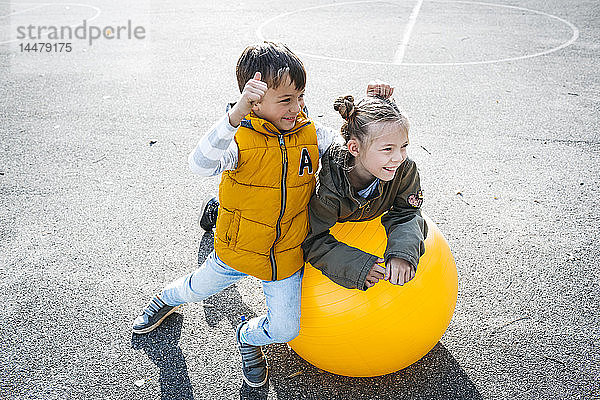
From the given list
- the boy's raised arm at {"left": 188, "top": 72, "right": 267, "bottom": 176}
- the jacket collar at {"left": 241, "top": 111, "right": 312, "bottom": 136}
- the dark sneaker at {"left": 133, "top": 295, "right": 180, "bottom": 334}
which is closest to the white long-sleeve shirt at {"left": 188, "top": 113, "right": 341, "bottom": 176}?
the boy's raised arm at {"left": 188, "top": 72, "right": 267, "bottom": 176}

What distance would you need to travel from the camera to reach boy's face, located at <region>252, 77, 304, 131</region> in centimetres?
266

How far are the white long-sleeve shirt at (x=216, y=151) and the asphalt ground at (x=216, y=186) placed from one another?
54.2 inches

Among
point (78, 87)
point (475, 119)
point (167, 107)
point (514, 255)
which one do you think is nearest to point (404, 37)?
point (475, 119)

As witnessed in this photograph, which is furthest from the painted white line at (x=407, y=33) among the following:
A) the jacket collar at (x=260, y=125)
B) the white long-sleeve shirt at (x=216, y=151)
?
the white long-sleeve shirt at (x=216, y=151)

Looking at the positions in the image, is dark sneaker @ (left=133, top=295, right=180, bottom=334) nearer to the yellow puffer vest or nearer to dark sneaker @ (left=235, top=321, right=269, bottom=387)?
dark sneaker @ (left=235, top=321, right=269, bottom=387)

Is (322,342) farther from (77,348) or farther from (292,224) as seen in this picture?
(77,348)

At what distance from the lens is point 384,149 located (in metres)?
2.73

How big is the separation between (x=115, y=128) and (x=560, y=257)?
16.4 feet

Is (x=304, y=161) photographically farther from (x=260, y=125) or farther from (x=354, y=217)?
(x=354, y=217)

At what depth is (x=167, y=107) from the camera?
7.48 meters

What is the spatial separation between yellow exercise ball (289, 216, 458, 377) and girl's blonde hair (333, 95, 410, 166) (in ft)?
1.69

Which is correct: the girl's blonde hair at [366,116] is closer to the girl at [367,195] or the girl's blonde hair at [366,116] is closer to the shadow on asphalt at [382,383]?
the girl at [367,195]

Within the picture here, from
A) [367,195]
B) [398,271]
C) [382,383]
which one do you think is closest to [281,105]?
[367,195]

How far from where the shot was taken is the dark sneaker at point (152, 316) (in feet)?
12.0
